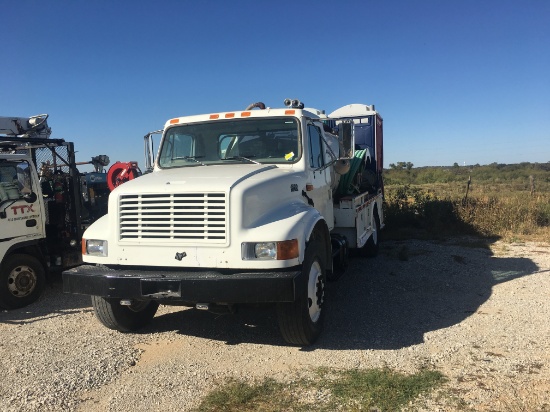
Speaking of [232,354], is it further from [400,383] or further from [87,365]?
[400,383]

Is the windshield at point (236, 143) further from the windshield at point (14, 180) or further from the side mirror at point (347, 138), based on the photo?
the windshield at point (14, 180)

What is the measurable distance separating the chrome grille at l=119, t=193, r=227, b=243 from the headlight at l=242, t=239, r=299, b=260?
262mm

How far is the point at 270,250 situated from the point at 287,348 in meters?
1.22

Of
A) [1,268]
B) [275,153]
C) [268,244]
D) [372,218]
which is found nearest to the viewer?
[268,244]

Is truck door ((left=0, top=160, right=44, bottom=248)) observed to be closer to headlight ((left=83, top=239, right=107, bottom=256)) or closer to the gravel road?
the gravel road

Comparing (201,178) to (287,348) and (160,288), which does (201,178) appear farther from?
(287,348)

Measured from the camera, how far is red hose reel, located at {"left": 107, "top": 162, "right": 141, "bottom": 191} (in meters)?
8.36

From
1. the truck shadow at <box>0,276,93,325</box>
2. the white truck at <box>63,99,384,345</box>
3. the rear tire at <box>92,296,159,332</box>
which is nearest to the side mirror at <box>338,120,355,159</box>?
the white truck at <box>63,99,384,345</box>

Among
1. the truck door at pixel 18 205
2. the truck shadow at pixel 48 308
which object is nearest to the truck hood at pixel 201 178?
the truck shadow at pixel 48 308

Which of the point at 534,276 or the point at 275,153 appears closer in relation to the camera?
the point at 275,153

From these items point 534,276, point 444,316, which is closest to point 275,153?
→ point 444,316

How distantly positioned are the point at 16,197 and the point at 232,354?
403 centimetres

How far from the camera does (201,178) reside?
15.2ft

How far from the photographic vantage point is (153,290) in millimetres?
4230
